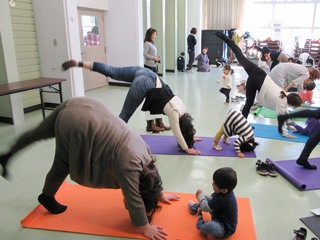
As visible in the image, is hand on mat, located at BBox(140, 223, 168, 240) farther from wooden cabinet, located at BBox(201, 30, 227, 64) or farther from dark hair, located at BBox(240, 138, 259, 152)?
wooden cabinet, located at BBox(201, 30, 227, 64)

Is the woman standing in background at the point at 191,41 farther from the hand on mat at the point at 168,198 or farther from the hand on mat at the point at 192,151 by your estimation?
the hand on mat at the point at 168,198

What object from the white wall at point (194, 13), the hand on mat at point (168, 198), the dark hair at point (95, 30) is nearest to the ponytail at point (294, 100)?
the hand on mat at point (168, 198)

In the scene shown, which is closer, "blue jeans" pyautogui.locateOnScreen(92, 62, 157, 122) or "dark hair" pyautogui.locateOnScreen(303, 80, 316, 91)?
"blue jeans" pyautogui.locateOnScreen(92, 62, 157, 122)

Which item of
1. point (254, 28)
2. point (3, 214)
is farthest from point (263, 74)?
point (254, 28)

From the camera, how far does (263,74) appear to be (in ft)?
12.2

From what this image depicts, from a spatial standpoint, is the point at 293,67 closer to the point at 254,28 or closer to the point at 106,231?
the point at 106,231

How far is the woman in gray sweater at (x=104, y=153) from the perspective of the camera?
5.24ft

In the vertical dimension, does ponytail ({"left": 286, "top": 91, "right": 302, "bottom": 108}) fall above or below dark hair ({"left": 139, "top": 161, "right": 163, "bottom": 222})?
above

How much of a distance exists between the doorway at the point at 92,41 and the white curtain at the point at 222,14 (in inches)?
276

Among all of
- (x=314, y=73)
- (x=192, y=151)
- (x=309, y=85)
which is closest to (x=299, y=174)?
(x=192, y=151)

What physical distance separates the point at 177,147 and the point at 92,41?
14.4 ft

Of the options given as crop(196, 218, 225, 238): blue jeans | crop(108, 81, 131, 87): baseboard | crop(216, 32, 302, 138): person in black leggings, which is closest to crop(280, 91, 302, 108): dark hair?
crop(216, 32, 302, 138): person in black leggings

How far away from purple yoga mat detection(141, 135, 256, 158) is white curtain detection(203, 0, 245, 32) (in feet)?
33.3

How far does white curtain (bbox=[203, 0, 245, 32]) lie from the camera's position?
1224cm
